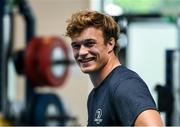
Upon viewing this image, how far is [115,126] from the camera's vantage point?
1798 mm

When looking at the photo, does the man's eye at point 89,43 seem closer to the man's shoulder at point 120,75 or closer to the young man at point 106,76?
the young man at point 106,76

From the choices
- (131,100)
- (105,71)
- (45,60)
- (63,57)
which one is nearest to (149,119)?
(131,100)

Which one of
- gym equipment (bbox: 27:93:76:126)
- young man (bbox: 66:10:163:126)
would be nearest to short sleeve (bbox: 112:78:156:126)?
young man (bbox: 66:10:163:126)

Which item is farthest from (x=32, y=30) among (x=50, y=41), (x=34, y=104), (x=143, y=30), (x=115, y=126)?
(x=115, y=126)

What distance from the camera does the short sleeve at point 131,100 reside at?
1.64 meters

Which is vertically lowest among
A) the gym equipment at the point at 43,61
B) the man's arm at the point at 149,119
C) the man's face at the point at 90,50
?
the gym equipment at the point at 43,61

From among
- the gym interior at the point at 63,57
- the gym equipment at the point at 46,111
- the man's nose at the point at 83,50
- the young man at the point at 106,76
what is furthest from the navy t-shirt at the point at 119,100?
the gym equipment at the point at 46,111

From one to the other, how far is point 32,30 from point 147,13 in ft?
4.26

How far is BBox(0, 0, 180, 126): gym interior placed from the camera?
4809 mm

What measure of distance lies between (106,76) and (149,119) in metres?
0.33

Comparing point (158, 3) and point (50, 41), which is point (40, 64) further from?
point (158, 3)

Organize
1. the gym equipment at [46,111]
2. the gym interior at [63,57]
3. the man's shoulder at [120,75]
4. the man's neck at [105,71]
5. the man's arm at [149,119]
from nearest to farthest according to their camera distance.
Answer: the man's arm at [149,119] → the man's shoulder at [120,75] → the man's neck at [105,71] → the gym interior at [63,57] → the gym equipment at [46,111]

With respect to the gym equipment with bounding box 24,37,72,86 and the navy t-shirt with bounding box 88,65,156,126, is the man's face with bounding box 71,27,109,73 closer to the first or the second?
the navy t-shirt with bounding box 88,65,156,126

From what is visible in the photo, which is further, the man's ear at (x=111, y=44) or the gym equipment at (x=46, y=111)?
the gym equipment at (x=46, y=111)
